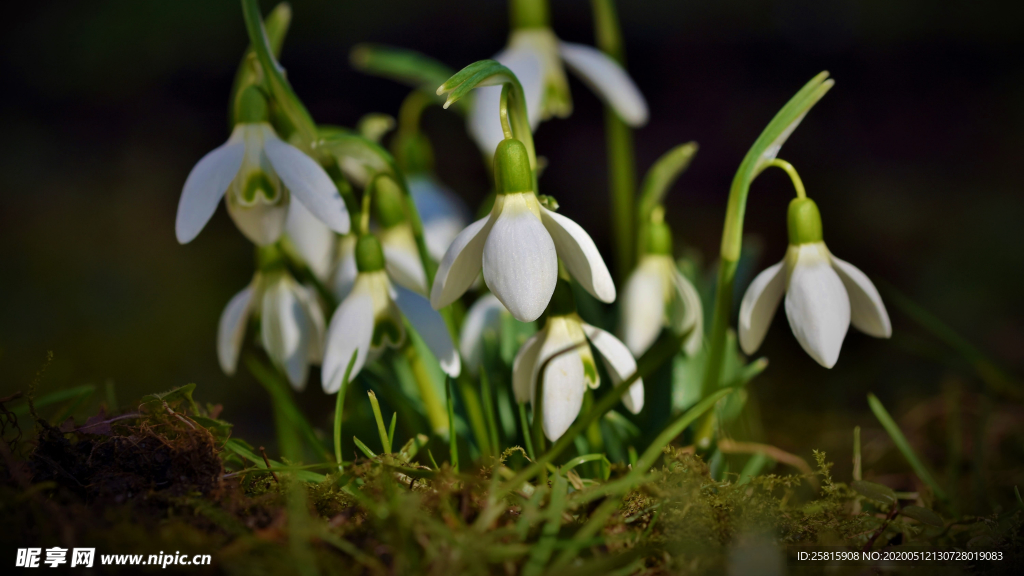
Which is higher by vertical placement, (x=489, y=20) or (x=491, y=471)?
(x=489, y=20)

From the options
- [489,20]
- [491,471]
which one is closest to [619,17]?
[489,20]

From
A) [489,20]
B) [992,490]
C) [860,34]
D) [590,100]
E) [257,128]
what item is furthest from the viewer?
[489,20]

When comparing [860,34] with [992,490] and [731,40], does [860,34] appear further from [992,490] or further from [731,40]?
[992,490]

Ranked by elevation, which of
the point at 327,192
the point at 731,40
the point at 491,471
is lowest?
the point at 491,471

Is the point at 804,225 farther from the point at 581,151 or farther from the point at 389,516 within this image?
the point at 581,151

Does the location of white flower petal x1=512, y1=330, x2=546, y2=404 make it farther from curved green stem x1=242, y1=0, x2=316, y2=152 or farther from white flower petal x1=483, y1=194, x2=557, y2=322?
curved green stem x1=242, y1=0, x2=316, y2=152

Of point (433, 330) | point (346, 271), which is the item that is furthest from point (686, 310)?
point (346, 271)

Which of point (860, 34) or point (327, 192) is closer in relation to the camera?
point (327, 192)
